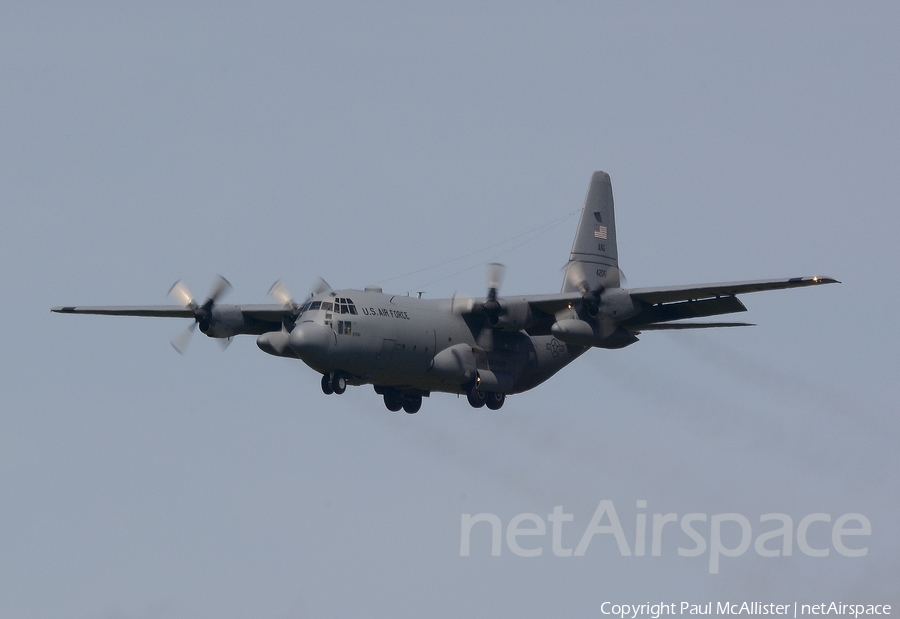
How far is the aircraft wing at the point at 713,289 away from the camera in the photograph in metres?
33.0

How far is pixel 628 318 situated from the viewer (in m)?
36.1

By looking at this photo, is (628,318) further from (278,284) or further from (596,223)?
(278,284)

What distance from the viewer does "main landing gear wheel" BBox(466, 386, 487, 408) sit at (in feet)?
122

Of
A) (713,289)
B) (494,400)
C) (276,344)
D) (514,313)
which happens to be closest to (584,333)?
(514,313)

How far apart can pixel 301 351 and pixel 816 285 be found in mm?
11863

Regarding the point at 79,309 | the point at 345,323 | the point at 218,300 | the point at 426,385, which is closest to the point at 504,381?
the point at 426,385

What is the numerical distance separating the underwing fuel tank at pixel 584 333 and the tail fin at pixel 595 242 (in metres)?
2.99

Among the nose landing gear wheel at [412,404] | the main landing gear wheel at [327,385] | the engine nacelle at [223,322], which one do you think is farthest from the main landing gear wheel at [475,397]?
the engine nacelle at [223,322]

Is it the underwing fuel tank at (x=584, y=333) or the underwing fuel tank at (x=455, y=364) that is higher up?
the underwing fuel tank at (x=584, y=333)

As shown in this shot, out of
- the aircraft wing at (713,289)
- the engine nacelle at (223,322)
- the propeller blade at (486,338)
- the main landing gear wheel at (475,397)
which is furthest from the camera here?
the engine nacelle at (223,322)

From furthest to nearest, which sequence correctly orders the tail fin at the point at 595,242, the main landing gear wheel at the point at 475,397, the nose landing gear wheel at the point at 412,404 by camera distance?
the tail fin at the point at 595,242 → the nose landing gear wheel at the point at 412,404 → the main landing gear wheel at the point at 475,397

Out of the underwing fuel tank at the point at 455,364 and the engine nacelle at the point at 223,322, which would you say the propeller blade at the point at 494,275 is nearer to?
the underwing fuel tank at the point at 455,364

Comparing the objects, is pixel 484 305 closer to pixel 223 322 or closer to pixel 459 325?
pixel 459 325

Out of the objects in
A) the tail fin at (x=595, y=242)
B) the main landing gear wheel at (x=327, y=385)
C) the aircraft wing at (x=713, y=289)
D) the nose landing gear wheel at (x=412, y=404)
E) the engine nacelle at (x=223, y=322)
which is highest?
the tail fin at (x=595, y=242)
